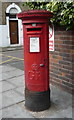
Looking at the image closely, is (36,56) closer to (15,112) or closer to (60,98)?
(15,112)

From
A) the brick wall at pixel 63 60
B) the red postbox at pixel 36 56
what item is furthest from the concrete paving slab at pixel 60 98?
the red postbox at pixel 36 56

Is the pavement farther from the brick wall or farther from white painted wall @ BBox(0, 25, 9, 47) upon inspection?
white painted wall @ BBox(0, 25, 9, 47)

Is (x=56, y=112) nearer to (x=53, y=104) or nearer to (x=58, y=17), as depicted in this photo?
(x=53, y=104)

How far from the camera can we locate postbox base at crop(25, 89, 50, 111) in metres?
3.72

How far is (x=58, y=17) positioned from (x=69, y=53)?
889 millimetres

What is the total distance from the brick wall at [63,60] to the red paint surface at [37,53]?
941 mm

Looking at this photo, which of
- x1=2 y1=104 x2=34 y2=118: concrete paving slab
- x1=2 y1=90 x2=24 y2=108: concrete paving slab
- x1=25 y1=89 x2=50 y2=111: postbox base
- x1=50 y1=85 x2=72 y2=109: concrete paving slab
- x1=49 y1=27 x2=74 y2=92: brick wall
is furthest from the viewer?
x1=49 y1=27 x2=74 y2=92: brick wall

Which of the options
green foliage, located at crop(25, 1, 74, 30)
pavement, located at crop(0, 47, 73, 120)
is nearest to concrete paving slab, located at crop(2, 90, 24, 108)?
pavement, located at crop(0, 47, 73, 120)

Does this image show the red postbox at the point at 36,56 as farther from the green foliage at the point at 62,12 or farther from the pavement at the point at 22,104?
the green foliage at the point at 62,12

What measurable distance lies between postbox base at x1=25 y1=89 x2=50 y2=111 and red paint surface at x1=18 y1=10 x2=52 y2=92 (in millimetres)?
90

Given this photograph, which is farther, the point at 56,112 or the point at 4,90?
the point at 4,90

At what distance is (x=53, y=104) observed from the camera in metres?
4.05

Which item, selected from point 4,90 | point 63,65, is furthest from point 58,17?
point 4,90

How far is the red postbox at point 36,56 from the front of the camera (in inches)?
134
